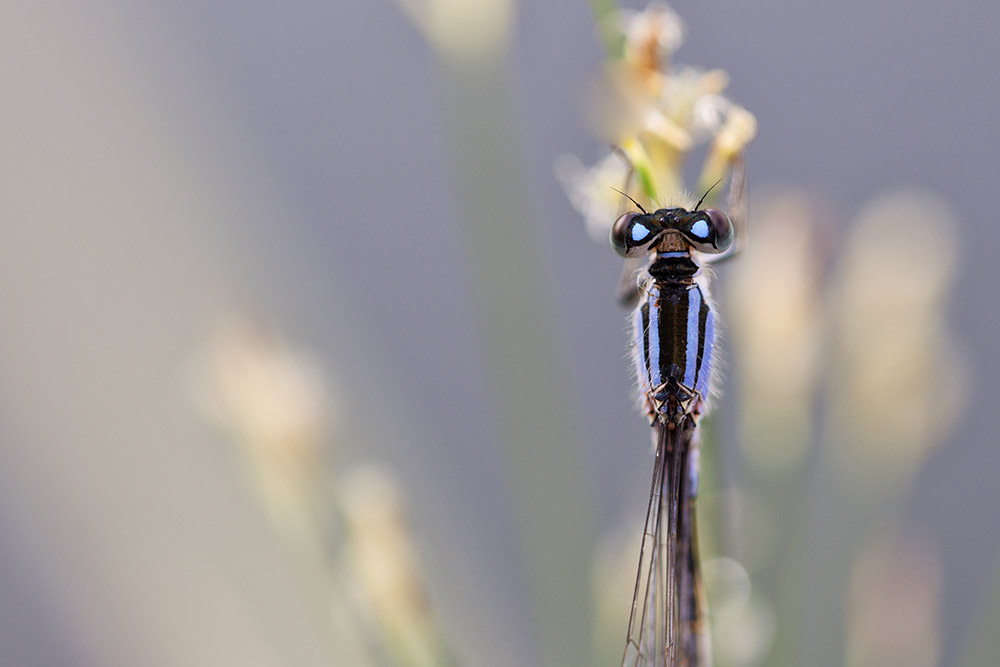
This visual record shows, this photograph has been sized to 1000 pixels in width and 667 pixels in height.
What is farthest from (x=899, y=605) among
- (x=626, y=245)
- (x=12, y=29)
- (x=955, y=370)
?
(x=12, y=29)

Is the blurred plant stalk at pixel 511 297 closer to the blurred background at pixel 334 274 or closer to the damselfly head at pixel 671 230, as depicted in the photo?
the damselfly head at pixel 671 230

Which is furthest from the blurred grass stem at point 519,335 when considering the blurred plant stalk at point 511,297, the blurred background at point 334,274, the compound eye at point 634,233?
the blurred background at point 334,274

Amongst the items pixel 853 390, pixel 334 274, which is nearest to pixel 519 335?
pixel 853 390

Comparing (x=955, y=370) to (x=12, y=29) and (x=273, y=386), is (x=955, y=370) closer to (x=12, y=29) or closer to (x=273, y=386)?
(x=273, y=386)

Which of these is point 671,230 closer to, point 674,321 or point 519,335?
point 674,321

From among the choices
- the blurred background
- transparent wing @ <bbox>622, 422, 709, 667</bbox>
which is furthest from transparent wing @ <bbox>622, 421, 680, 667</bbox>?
the blurred background

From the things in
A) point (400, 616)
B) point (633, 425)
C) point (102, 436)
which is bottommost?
point (400, 616)
